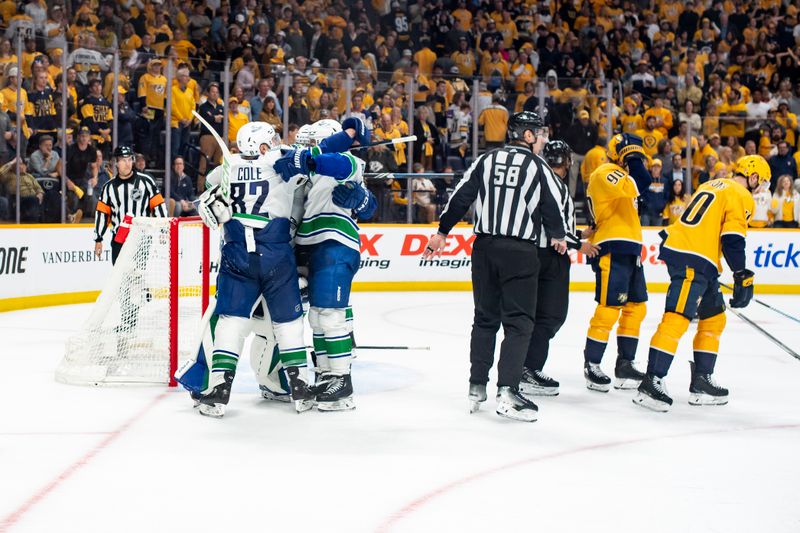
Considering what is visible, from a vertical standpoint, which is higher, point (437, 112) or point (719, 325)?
point (437, 112)

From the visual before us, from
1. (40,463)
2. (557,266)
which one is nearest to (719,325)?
(557,266)

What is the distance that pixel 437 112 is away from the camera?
1239 centimetres

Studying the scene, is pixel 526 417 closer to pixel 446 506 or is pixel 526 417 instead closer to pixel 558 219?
pixel 558 219

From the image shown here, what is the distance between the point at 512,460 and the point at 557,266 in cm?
160

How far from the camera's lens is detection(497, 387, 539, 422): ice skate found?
5035 mm

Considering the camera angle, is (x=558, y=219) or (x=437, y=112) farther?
(x=437, y=112)

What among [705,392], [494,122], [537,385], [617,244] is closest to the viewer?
[705,392]

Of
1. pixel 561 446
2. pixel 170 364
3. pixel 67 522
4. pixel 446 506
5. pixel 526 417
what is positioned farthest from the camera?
pixel 170 364

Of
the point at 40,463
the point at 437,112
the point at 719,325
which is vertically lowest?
the point at 40,463

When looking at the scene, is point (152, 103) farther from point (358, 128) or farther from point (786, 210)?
point (786, 210)

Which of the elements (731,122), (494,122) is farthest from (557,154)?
(731,122)

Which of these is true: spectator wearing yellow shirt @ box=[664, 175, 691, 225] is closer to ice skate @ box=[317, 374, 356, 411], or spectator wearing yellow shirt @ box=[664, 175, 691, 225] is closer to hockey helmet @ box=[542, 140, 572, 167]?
hockey helmet @ box=[542, 140, 572, 167]

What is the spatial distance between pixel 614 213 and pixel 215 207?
2260 mm

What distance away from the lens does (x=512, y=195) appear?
5008mm
